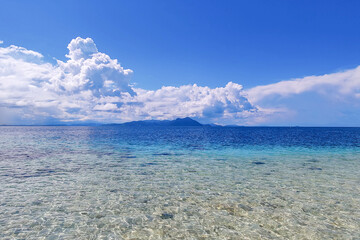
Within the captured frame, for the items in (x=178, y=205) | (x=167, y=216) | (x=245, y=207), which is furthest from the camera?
(x=178, y=205)

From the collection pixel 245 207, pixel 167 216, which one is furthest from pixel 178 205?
pixel 245 207

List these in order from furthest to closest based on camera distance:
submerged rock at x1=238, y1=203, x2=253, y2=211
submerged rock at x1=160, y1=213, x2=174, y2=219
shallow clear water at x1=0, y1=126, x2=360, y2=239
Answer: submerged rock at x1=238, y1=203, x2=253, y2=211, submerged rock at x1=160, y1=213, x2=174, y2=219, shallow clear water at x1=0, y1=126, x2=360, y2=239

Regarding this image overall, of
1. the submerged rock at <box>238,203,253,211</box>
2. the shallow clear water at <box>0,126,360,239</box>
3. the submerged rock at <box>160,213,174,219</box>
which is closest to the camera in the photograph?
the shallow clear water at <box>0,126,360,239</box>

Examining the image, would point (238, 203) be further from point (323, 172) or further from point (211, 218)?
point (323, 172)

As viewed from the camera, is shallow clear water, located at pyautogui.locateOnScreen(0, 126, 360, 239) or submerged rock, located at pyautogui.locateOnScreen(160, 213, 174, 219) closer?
shallow clear water, located at pyautogui.locateOnScreen(0, 126, 360, 239)

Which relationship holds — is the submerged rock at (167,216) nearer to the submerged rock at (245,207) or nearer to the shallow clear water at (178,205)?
the shallow clear water at (178,205)

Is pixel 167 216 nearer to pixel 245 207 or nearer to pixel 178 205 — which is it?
pixel 178 205

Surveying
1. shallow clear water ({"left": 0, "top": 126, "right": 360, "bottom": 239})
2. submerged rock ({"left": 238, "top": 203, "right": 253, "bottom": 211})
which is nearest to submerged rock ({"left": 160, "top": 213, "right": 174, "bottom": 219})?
shallow clear water ({"left": 0, "top": 126, "right": 360, "bottom": 239})

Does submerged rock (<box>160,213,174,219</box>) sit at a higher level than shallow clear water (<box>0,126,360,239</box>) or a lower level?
lower

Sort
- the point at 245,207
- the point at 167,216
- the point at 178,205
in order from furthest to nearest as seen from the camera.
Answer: the point at 178,205
the point at 245,207
the point at 167,216

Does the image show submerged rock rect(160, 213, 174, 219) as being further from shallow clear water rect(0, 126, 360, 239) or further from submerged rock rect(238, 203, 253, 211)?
submerged rock rect(238, 203, 253, 211)

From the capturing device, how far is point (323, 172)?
83.3ft

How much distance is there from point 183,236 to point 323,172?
23233 millimetres

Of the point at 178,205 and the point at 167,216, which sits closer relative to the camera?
the point at 167,216
